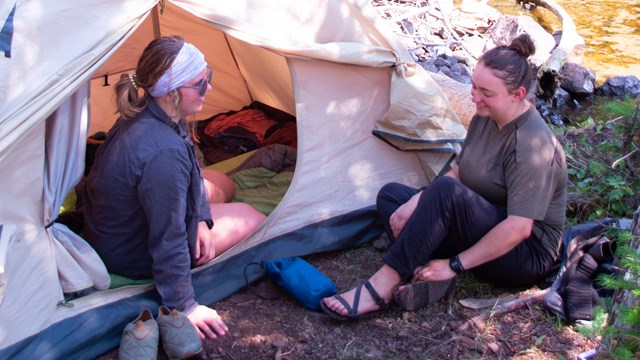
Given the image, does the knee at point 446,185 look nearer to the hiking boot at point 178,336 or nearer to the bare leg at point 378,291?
the bare leg at point 378,291

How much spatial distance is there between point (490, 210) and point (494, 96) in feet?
1.49

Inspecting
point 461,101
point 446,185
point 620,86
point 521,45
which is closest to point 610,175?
point 461,101

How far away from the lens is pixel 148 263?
2.74m

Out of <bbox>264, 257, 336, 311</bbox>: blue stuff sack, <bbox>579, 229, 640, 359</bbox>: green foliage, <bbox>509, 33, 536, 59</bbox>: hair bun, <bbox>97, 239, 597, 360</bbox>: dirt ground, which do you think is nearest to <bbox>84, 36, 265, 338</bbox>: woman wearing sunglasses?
<bbox>97, 239, 597, 360</bbox>: dirt ground

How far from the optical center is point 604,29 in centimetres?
899

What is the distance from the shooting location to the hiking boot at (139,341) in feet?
8.11

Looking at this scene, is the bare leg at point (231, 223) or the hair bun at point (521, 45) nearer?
the hair bun at point (521, 45)

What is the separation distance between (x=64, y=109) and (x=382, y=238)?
168cm

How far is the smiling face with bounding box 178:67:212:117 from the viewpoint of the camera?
8.48 ft

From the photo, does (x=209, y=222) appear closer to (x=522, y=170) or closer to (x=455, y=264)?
(x=455, y=264)

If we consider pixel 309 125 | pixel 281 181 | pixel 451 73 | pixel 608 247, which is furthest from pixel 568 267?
pixel 451 73

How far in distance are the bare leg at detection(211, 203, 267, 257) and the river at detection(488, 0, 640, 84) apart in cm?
530

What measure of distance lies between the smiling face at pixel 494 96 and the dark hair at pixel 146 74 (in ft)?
3.78

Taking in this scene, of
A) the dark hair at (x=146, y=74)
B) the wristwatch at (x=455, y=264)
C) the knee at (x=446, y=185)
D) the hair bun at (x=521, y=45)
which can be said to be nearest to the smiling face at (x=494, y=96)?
the hair bun at (x=521, y=45)
